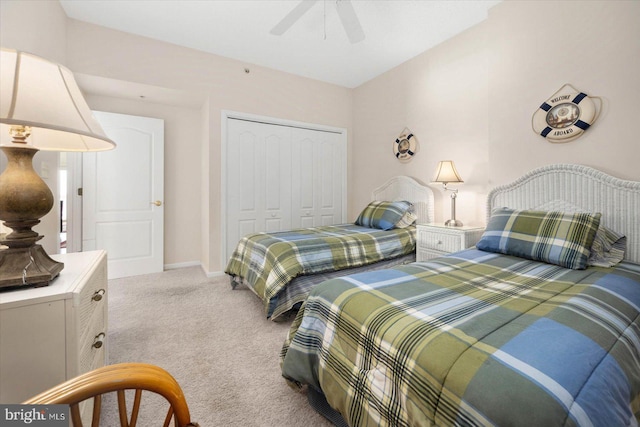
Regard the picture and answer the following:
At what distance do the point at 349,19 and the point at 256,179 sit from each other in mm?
2285

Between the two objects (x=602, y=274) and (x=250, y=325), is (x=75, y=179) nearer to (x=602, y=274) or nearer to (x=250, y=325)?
(x=250, y=325)

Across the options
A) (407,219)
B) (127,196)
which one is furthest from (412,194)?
(127,196)

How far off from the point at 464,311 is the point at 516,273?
74cm

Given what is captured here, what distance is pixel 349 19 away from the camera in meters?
2.15

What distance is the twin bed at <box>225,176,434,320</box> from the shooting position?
2.31 metres

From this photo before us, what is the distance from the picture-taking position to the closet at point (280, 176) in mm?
3736

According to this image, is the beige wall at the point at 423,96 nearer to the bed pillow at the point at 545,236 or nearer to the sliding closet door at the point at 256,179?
the sliding closet door at the point at 256,179

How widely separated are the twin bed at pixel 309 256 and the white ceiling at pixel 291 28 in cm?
172

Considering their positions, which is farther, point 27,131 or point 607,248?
point 607,248

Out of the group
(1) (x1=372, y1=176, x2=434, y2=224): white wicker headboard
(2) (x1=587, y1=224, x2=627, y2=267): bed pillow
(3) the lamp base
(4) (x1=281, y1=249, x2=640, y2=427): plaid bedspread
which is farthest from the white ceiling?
(3) the lamp base

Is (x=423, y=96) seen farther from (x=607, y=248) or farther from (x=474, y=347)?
(x=474, y=347)

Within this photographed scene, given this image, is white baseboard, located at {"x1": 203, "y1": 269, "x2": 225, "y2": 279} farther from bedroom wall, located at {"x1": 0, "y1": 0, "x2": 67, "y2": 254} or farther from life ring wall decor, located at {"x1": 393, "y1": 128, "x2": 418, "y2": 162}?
life ring wall decor, located at {"x1": 393, "y1": 128, "x2": 418, "y2": 162}

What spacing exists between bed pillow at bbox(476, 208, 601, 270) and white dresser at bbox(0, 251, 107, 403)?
2.35 m

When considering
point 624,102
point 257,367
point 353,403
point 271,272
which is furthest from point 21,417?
point 624,102
